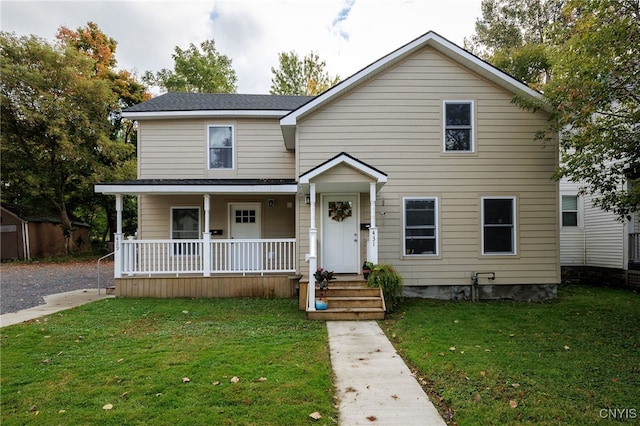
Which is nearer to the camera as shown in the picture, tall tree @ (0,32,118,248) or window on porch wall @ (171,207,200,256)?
window on porch wall @ (171,207,200,256)

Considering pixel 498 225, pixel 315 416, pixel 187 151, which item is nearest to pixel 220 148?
pixel 187 151

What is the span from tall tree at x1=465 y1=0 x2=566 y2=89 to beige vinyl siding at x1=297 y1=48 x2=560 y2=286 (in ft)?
37.9

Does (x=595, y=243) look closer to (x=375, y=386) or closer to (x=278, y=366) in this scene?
(x=375, y=386)

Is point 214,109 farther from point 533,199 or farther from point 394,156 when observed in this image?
point 533,199

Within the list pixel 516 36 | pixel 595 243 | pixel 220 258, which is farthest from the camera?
pixel 516 36

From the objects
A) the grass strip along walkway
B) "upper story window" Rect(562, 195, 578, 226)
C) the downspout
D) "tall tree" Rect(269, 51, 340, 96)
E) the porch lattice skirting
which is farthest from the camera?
"tall tree" Rect(269, 51, 340, 96)

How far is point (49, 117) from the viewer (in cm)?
1825

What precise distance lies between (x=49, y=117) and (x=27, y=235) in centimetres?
718

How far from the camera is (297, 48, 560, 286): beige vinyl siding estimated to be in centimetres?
896

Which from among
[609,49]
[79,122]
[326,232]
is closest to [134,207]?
[79,122]

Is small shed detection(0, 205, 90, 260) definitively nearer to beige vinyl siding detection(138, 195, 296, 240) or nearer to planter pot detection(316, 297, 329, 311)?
beige vinyl siding detection(138, 195, 296, 240)

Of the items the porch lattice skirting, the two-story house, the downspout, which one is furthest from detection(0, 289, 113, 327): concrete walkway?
the downspout

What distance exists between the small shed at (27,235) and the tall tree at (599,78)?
85.6 feet

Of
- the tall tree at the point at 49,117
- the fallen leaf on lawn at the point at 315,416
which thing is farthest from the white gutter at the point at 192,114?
the tall tree at the point at 49,117
